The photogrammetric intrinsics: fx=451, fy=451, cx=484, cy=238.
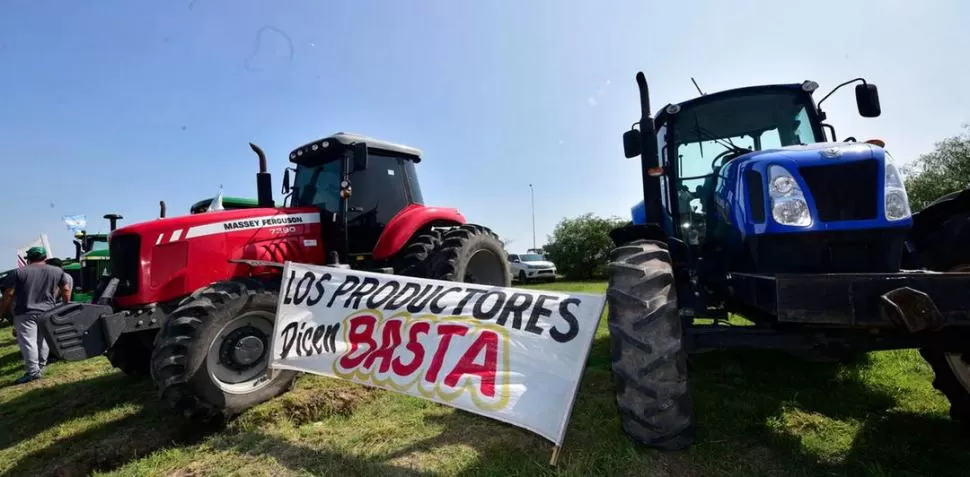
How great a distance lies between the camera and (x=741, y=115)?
3754mm

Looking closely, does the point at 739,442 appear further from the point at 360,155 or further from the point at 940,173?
the point at 940,173

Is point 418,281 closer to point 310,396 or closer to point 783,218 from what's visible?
point 310,396

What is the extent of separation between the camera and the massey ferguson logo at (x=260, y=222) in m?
4.31

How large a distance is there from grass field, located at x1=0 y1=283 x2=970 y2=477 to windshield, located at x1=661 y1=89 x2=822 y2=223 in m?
1.64

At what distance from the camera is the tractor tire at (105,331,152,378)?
4377 millimetres

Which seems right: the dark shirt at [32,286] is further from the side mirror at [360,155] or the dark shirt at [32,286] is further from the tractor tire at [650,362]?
the tractor tire at [650,362]

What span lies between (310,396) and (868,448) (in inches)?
149

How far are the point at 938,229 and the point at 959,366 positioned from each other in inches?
34.4

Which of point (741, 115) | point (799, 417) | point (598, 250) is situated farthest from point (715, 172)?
point (598, 250)

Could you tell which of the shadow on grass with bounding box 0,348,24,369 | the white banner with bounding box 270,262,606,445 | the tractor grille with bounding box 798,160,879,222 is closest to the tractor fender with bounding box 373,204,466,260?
the white banner with bounding box 270,262,606,445

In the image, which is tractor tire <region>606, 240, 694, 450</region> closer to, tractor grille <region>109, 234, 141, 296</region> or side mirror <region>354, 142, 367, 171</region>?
side mirror <region>354, 142, 367, 171</region>

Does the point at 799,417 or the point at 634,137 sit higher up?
the point at 634,137

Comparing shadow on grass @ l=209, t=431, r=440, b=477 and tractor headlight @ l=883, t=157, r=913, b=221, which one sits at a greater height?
tractor headlight @ l=883, t=157, r=913, b=221

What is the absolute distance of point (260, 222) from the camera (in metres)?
4.51
